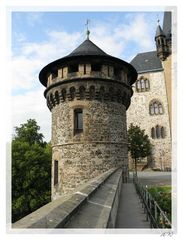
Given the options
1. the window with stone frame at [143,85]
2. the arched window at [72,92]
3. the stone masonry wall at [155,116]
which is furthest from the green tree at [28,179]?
the window with stone frame at [143,85]

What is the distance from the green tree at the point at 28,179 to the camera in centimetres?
1898

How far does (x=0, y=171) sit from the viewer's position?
14.6 ft

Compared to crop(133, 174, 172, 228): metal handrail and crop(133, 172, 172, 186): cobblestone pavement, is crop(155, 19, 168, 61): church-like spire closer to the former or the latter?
crop(133, 172, 172, 186): cobblestone pavement

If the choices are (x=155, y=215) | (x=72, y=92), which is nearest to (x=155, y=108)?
(x=72, y=92)

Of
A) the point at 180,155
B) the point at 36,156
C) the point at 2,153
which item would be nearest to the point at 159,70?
the point at 36,156

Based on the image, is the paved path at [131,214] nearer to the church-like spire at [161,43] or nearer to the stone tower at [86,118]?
the stone tower at [86,118]

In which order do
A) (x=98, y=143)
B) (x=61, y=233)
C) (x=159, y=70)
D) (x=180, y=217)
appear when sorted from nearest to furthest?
(x=61, y=233) < (x=180, y=217) < (x=98, y=143) < (x=159, y=70)

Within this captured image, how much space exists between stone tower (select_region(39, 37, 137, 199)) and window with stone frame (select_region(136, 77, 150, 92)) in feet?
79.7

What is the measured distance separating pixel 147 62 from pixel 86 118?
95.4ft

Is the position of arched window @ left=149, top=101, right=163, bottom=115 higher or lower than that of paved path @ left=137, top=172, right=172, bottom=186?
higher

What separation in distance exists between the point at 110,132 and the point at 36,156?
10525mm

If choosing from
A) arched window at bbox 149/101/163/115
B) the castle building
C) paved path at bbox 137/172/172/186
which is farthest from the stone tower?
arched window at bbox 149/101/163/115

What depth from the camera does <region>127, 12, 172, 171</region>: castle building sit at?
110ft

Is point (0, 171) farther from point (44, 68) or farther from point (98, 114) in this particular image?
point (44, 68)
